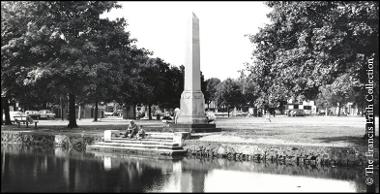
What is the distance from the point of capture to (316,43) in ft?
64.7

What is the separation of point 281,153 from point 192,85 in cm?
970

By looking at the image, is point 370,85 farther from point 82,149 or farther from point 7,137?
point 7,137

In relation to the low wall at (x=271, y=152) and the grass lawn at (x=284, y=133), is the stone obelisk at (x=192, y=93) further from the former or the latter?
the low wall at (x=271, y=152)

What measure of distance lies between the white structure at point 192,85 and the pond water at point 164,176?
746cm

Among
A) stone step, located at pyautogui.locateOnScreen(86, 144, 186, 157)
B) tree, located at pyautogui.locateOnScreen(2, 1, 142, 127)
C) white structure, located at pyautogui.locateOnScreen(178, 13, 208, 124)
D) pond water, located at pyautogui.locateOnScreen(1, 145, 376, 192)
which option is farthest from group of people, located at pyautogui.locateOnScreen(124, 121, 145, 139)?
tree, located at pyautogui.locateOnScreen(2, 1, 142, 127)

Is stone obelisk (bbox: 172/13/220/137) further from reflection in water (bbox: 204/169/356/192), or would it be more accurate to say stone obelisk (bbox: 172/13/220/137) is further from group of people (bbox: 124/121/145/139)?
reflection in water (bbox: 204/169/356/192)

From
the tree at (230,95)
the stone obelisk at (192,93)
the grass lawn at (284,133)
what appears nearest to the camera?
the grass lawn at (284,133)

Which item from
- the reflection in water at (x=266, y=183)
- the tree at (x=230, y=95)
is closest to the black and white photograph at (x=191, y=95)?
the reflection in water at (x=266, y=183)

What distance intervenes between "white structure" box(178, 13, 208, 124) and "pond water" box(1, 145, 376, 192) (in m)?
7.46

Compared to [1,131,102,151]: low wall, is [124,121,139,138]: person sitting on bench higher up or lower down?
higher up

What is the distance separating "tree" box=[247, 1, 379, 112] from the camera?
1911 cm

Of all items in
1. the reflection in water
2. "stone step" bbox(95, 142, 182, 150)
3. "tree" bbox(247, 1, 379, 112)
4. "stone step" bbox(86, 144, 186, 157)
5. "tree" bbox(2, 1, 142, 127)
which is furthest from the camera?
"tree" bbox(2, 1, 142, 127)

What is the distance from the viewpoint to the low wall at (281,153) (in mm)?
18297

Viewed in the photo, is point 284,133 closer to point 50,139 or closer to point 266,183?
point 50,139
